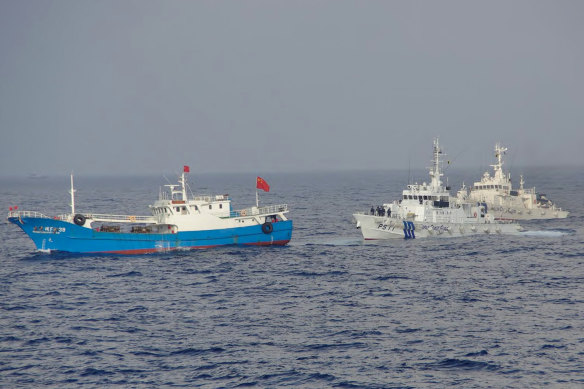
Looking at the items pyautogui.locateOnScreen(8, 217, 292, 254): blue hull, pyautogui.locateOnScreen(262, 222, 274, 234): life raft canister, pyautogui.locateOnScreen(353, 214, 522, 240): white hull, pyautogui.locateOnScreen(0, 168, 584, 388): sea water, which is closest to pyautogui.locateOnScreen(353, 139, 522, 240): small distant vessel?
pyautogui.locateOnScreen(353, 214, 522, 240): white hull

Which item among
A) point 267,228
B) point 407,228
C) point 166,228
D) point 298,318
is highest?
point 166,228

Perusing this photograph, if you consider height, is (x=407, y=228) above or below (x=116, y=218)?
below

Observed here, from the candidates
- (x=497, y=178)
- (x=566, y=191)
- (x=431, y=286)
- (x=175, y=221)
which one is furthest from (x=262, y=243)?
(x=566, y=191)

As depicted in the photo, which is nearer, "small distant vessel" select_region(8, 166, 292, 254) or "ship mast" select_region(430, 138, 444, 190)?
"small distant vessel" select_region(8, 166, 292, 254)

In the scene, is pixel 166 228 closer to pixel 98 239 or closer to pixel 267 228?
pixel 98 239

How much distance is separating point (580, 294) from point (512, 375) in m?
18.4

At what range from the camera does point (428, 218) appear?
7294 cm

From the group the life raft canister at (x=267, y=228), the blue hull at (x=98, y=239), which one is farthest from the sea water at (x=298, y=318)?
the life raft canister at (x=267, y=228)

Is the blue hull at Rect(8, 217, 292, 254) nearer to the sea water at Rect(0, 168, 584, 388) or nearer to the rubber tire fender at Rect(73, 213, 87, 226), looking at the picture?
the rubber tire fender at Rect(73, 213, 87, 226)

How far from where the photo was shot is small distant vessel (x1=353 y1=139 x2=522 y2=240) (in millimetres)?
71125

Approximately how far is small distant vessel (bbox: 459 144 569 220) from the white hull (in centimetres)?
2291

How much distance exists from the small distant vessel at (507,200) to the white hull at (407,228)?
75.2 ft

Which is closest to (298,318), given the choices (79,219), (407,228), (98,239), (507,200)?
(98,239)

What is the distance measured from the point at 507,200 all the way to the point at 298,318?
66564mm
